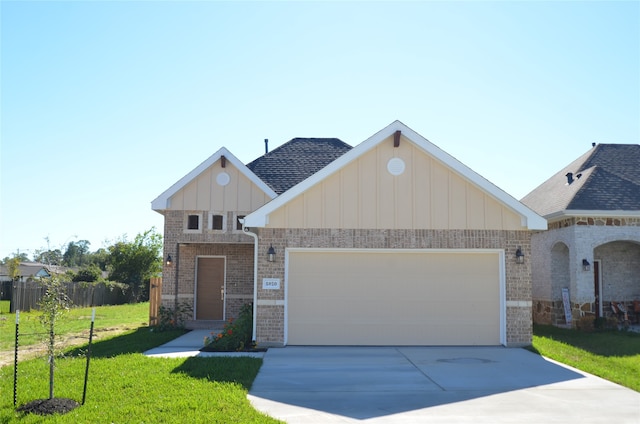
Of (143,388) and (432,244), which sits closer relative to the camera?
(143,388)

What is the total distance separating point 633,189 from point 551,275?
140 inches

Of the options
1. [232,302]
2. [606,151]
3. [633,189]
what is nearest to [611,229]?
[633,189]

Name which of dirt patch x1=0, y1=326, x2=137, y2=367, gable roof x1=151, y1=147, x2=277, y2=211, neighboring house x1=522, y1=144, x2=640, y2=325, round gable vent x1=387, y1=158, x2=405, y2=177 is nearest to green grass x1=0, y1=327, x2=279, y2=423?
dirt patch x1=0, y1=326, x2=137, y2=367

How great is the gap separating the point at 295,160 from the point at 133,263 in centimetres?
2265

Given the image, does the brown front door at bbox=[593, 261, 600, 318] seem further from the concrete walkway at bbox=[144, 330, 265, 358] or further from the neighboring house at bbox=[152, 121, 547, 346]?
the concrete walkway at bbox=[144, 330, 265, 358]

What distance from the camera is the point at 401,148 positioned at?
491 inches

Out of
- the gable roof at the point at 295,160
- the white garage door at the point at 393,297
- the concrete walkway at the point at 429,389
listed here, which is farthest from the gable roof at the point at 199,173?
the concrete walkway at the point at 429,389

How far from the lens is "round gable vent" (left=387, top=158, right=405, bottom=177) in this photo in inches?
488

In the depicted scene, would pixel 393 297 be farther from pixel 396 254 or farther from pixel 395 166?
pixel 395 166

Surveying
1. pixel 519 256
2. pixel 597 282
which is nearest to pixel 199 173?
pixel 519 256

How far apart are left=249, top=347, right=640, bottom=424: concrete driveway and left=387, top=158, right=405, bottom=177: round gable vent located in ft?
13.1

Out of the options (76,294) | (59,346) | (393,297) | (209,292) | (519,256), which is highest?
(519,256)

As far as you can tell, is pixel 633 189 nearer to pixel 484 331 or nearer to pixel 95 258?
pixel 484 331

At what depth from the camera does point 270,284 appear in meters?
12.2
